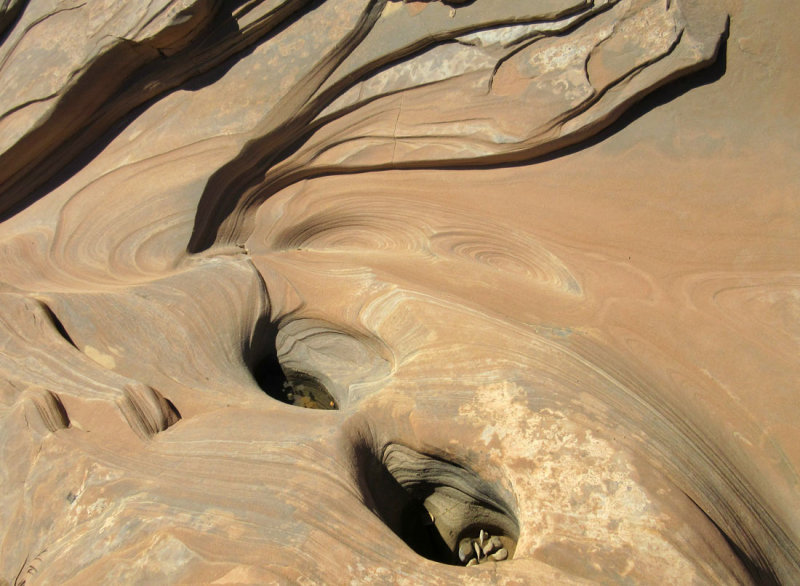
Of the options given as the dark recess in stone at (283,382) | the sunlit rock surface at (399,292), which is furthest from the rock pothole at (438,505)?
the dark recess in stone at (283,382)

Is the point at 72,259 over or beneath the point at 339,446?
over

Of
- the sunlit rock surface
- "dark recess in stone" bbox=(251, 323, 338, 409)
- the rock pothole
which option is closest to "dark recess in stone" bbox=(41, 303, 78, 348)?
the sunlit rock surface

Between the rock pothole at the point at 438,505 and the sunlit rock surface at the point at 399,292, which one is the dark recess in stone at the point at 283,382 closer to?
the sunlit rock surface at the point at 399,292

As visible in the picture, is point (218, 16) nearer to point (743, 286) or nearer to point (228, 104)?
point (228, 104)

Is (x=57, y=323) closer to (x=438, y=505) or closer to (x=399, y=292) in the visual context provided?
(x=399, y=292)

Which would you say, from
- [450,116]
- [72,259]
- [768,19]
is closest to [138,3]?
[72,259]

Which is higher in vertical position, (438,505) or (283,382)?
(283,382)

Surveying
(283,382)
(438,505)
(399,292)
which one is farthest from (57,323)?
(438,505)

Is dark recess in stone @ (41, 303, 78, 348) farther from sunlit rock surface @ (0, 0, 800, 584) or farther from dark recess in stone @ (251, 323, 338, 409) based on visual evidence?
dark recess in stone @ (251, 323, 338, 409)
